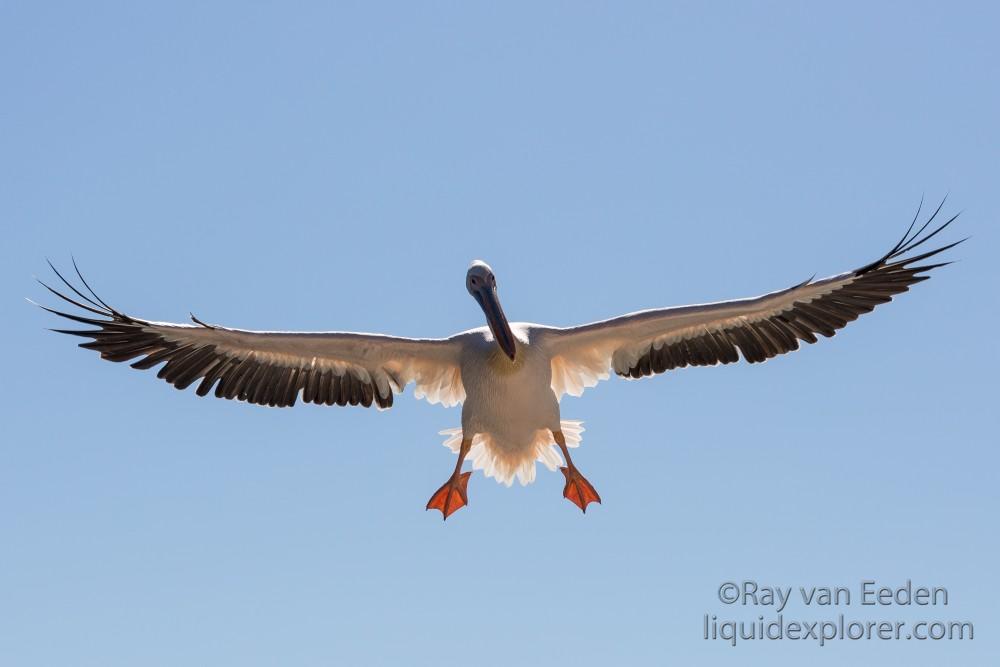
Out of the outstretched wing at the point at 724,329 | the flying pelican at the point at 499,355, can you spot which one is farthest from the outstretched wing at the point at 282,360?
the outstretched wing at the point at 724,329

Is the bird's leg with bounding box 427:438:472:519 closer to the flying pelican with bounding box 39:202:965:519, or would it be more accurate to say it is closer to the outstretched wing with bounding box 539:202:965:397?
the flying pelican with bounding box 39:202:965:519

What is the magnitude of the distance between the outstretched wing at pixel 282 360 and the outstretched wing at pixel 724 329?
118 centimetres

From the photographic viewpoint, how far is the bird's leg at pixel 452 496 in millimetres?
10305

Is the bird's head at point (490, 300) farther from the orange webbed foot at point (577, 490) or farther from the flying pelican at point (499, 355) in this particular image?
the orange webbed foot at point (577, 490)

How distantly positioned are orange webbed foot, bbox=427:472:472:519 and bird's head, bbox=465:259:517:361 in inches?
65.5

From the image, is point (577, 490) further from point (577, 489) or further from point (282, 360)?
point (282, 360)

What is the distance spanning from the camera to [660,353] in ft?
34.6

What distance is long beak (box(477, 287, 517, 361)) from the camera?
8.94 meters

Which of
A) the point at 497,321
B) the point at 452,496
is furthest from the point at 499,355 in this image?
the point at 452,496

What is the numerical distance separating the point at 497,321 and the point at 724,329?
254 centimetres

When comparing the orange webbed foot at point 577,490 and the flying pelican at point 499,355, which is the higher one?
the flying pelican at point 499,355

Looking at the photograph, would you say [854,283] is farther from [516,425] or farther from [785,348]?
[516,425]

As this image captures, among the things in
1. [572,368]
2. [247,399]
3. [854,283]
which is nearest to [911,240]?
[854,283]

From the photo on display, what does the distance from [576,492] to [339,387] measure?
2.48 metres
